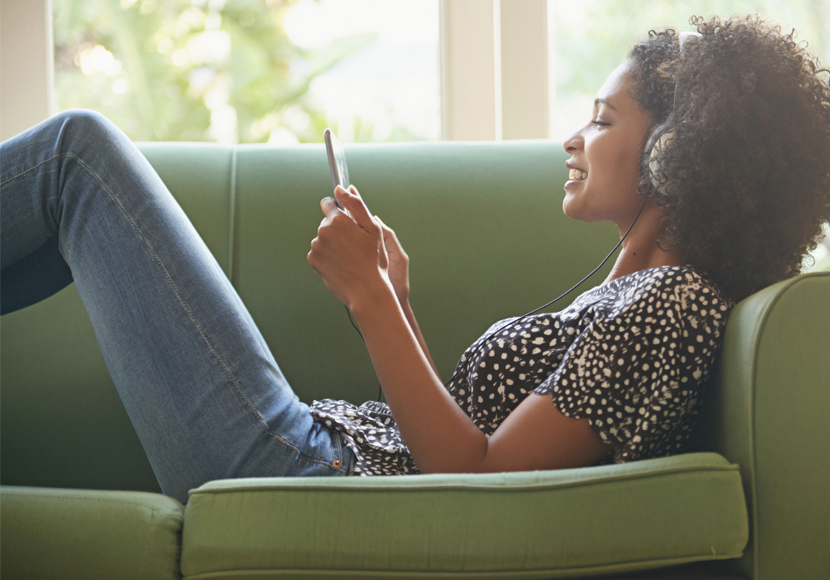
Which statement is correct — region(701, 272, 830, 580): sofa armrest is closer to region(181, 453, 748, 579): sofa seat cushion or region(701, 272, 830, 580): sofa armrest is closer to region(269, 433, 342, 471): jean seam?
region(181, 453, 748, 579): sofa seat cushion

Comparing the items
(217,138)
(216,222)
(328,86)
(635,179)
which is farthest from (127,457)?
(217,138)

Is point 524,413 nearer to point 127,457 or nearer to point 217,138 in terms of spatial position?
point 127,457

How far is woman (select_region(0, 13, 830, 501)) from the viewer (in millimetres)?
781

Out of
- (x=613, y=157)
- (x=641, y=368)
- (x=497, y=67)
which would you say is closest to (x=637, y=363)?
(x=641, y=368)

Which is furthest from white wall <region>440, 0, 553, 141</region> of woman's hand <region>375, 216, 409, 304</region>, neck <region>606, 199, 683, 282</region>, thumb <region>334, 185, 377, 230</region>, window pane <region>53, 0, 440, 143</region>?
thumb <region>334, 185, 377, 230</region>

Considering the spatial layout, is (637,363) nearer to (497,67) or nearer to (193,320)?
(193,320)

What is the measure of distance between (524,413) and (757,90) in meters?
0.52

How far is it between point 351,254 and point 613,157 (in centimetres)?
45

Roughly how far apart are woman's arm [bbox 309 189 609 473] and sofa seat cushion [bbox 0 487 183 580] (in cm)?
29

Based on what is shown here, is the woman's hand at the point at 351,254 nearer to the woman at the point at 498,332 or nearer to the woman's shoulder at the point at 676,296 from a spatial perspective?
the woman at the point at 498,332

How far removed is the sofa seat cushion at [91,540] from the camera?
659mm

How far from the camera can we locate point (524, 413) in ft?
2.60

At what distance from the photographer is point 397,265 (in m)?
1.19

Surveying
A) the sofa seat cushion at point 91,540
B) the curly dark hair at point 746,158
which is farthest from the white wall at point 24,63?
the curly dark hair at point 746,158
